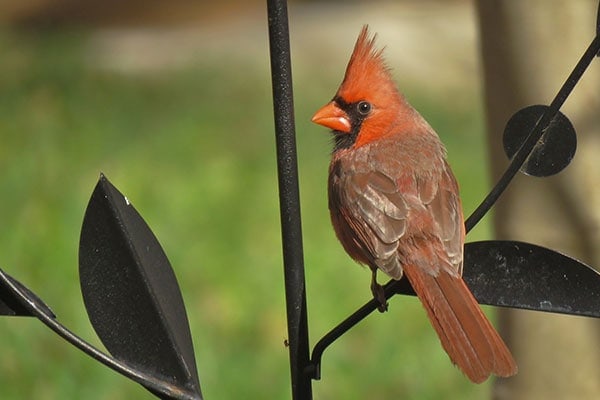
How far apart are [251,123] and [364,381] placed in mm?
2424

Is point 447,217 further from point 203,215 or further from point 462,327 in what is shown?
point 203,215

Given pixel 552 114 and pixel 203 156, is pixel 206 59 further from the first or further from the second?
pixel 552 114

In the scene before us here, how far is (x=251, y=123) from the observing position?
5.51m

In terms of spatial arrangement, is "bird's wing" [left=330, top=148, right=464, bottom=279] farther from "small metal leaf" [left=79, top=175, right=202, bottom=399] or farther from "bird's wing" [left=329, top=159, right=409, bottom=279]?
"small metal leaf" [left=79, top=175, right=202, bottom=399]

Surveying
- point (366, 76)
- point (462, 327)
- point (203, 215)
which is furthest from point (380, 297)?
point (203, 215)

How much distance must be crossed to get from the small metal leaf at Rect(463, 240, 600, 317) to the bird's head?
1.82 ft

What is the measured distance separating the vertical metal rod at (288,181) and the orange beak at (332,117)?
647 millimetres

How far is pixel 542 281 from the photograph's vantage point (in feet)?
4.85

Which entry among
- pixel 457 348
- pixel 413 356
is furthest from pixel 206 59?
pixel 457 348

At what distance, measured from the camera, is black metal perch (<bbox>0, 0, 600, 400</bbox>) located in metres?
1.47

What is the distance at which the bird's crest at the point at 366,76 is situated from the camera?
78.0 inches

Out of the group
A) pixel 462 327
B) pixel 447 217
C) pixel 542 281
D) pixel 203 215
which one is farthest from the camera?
pixel 203 215

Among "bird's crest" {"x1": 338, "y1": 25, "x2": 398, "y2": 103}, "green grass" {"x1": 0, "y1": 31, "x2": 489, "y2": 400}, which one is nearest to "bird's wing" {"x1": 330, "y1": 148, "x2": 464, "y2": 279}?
"bird's crest" {"x1": 338, "y1": 25, "x2": 398, "y2": 103}

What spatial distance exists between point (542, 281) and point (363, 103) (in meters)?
0.78
